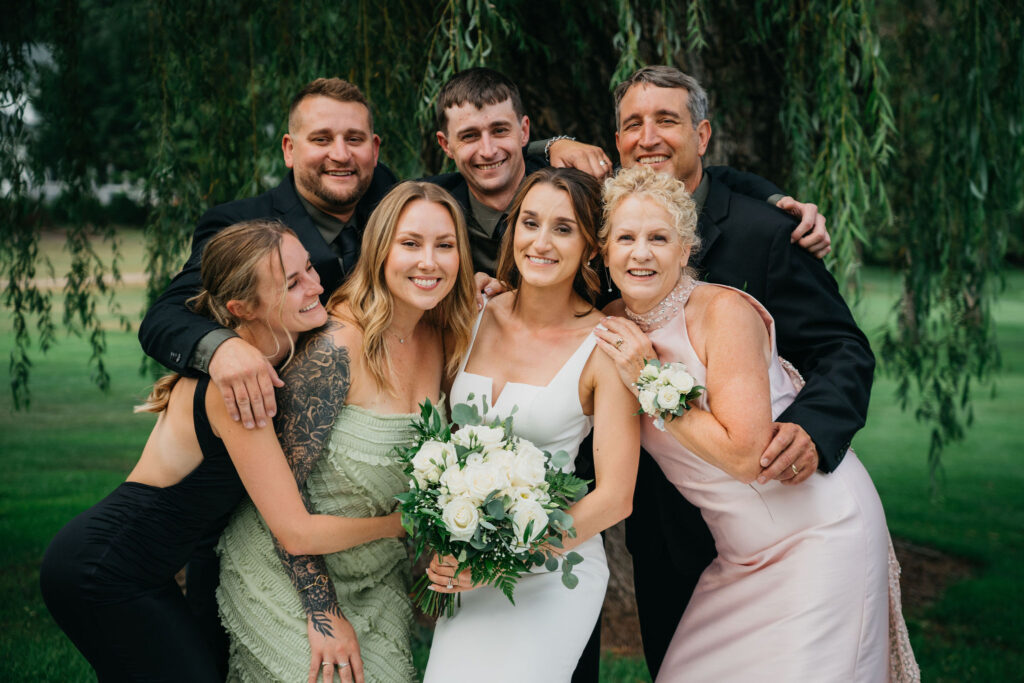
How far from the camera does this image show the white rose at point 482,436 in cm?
247

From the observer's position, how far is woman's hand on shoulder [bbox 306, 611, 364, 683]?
2.55 meters

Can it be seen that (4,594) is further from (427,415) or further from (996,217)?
(996,217)

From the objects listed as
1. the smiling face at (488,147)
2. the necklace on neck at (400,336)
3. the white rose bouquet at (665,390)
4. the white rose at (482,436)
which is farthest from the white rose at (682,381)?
the smiling face at (488,147)

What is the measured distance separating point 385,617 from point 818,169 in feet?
8.24

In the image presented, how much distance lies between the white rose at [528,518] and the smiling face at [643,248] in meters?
0.76

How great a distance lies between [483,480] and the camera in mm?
2352

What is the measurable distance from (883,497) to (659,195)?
6946 millimetres

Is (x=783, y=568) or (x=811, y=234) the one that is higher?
(x=811, y=234)

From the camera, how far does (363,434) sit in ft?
8.57

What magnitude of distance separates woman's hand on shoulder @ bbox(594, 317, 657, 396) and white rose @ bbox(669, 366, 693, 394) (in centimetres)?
14

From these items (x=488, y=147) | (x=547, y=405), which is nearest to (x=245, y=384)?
(x=547, y=405)

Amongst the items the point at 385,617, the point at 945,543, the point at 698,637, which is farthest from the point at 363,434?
the point at 945,543

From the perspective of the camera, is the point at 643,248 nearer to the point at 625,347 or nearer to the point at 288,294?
the point at 625,347

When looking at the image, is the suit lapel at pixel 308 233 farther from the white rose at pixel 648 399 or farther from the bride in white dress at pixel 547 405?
the white rose at pixel 648 399
